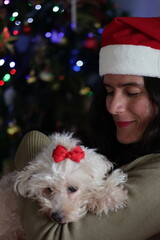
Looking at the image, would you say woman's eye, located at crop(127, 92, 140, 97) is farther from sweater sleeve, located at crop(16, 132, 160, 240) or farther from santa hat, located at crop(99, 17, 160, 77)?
sweater sleeve, located at crop(16, 132, 160, 240)

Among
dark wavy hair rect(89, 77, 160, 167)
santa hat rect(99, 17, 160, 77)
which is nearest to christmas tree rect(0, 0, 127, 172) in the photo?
dark wavy hair rect(89, 77, 160, 167)

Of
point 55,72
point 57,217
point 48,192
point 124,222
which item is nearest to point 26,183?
point 48,192

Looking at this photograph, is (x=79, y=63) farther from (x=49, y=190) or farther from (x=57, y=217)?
(x=57, y=217)

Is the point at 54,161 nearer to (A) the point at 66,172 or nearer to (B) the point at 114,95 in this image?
(A) the point at 66,172

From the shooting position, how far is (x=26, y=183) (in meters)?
1.15

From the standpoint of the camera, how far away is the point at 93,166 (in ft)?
3.62

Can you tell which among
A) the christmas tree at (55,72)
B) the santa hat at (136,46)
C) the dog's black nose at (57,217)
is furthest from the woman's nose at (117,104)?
the christmas tree at (55,72)

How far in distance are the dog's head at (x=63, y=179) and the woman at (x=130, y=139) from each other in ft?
0.15

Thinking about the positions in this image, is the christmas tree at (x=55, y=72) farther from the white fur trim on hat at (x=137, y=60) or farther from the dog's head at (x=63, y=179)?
the dog's head at (x=63, y=179)

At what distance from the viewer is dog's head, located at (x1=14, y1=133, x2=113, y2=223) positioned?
3.48ft

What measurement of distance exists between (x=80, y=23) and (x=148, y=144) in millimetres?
1862

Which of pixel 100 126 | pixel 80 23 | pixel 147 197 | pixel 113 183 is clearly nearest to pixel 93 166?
pixel 113 183

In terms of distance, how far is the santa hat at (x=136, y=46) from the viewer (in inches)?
48.3

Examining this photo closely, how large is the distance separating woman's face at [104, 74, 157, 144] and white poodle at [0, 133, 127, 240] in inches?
9.8
